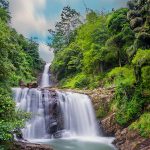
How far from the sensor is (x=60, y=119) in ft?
85.8

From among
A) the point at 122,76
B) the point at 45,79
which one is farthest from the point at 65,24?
the point at 122,76

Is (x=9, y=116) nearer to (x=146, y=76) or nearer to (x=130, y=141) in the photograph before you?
(x=130, y=141)

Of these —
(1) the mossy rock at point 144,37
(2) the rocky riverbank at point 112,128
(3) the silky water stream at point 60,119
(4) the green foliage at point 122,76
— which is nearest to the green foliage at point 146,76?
(4) the green foliage at point 122,76

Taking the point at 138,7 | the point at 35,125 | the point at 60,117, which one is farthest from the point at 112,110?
the point at 138,7

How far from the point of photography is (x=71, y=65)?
161 ft

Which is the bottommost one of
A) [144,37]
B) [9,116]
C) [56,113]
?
[9,116]

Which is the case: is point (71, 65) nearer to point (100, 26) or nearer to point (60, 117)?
point (100, 26)

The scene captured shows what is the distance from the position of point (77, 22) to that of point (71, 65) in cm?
2456

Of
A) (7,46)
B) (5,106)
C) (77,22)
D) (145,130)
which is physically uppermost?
(77,22)

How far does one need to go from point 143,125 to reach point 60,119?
818 centimetres

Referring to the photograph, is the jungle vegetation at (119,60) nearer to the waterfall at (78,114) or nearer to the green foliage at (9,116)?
A: the waterfall at (78,114)

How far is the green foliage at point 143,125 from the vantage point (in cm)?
1906

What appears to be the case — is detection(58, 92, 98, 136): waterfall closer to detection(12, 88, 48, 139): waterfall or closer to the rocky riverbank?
the rocky riverbank

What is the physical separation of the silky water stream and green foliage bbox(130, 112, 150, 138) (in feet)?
7.73
